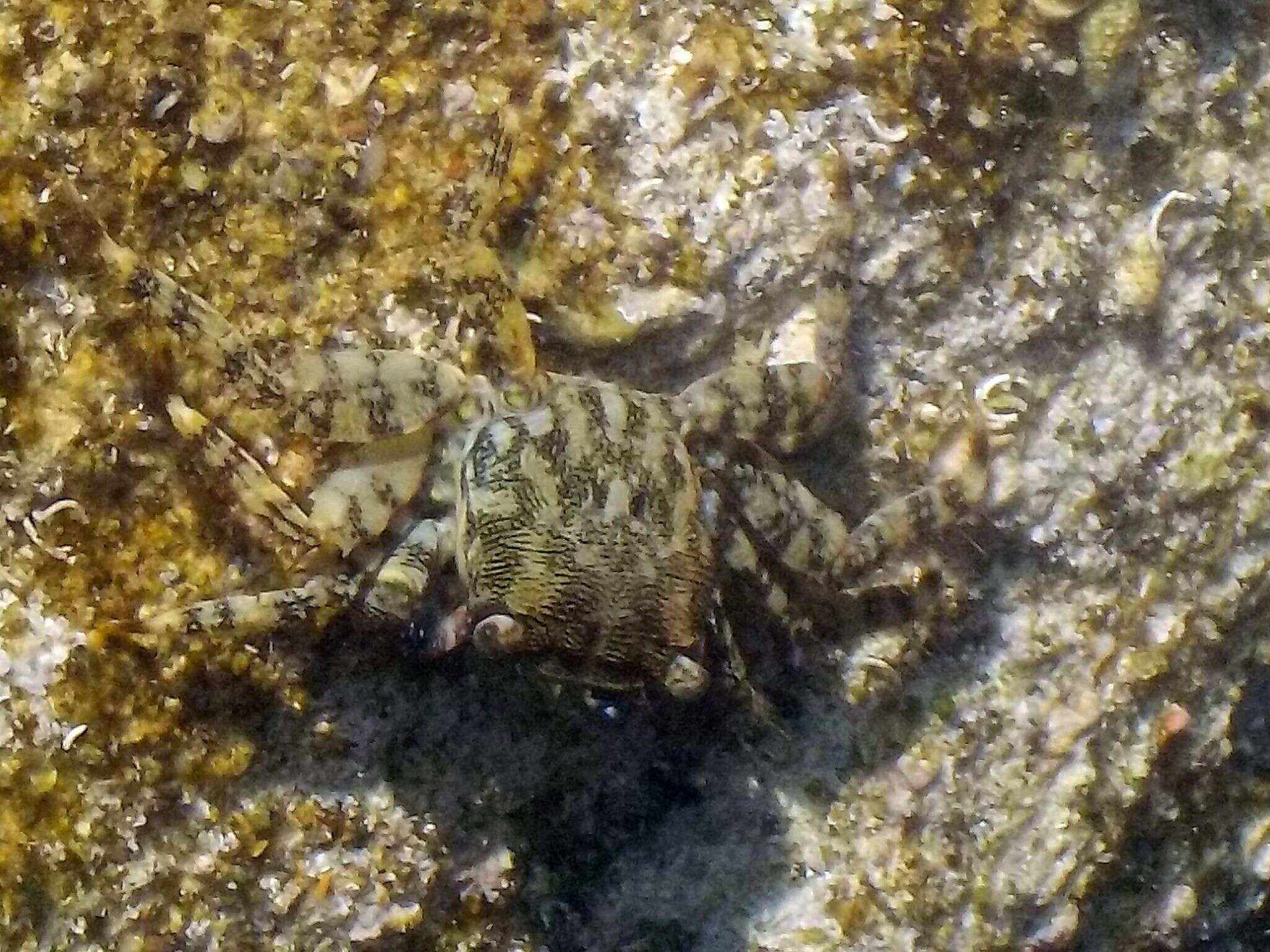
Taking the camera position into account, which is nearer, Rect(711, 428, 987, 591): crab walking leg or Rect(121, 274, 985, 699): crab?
Rect(121, 274, 985, 699): crab

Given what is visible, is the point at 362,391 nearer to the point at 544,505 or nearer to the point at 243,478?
the point at 243,478

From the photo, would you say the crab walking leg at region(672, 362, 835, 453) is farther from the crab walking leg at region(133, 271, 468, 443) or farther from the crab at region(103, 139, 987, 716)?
the crab walking leg at region(133, 271, 468, 443)

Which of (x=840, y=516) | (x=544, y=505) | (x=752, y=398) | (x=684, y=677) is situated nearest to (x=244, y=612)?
(x=544, y=505)

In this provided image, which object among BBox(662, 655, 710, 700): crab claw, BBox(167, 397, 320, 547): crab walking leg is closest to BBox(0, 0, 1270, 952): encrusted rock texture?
BBox(167, 397, 320, 547): crab walking leg

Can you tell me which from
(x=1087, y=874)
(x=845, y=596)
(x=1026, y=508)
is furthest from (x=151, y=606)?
(x=1087, y=874)

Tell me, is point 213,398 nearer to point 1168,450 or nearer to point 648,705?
point 648,705

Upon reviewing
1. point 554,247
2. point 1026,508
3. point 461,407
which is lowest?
point 1026,508
